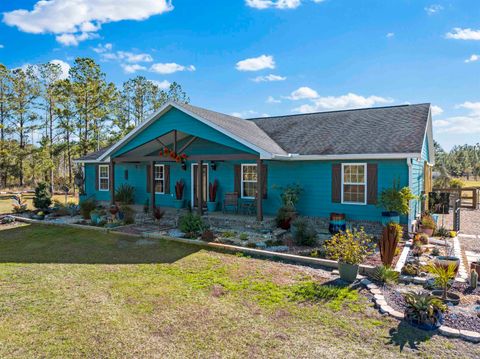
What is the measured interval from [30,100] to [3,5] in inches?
929

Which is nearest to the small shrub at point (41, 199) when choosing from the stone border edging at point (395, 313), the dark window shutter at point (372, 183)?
the dark window shutter at point (372, 183)

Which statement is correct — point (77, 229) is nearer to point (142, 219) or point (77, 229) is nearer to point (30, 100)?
point (142, 219)

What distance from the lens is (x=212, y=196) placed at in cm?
1445

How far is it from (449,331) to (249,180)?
32.4 feet

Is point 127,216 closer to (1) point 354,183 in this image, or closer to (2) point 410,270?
(1) point 354,183

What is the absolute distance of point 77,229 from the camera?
12125 millimetres

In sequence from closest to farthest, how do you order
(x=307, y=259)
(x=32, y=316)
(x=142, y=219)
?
(x=32, y=316)
(x=307, y=259)
(x=142, y=219)

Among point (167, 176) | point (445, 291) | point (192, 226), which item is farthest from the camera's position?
point (167, 176)

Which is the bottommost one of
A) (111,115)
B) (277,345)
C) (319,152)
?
(277,345)

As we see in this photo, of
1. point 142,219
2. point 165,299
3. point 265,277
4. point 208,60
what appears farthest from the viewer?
point 208,60

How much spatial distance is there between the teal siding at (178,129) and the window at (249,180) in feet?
7.31

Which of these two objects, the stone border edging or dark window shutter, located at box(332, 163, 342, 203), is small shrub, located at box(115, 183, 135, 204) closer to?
dark window shutter, located at box(332, 163, 342, 203)

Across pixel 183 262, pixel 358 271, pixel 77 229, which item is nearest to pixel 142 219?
pixel 77 229

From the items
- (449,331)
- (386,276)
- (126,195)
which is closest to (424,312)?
(449,331)
